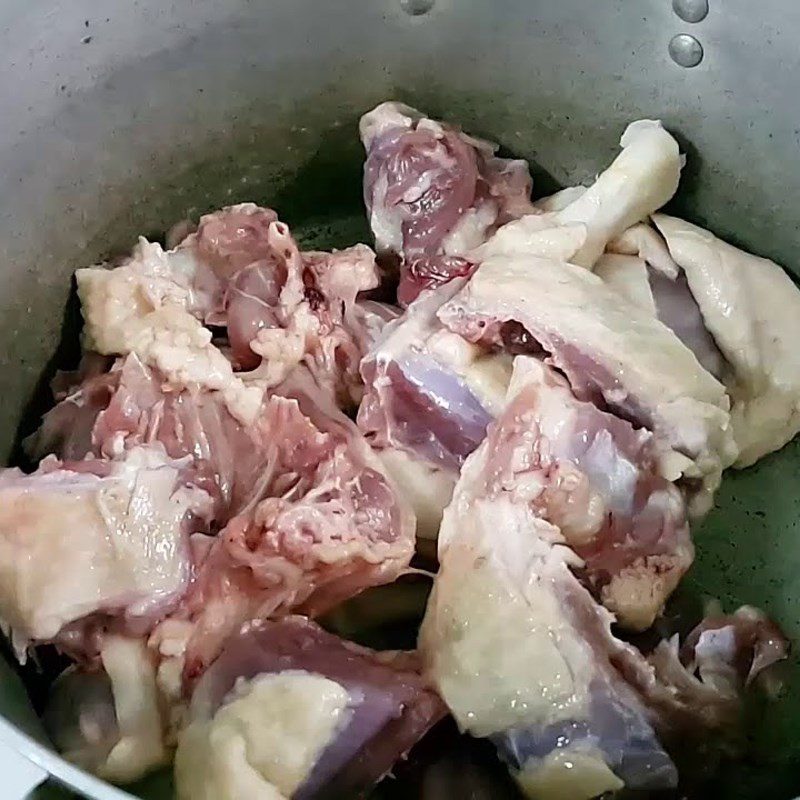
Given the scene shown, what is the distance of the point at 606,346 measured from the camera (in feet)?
4.16

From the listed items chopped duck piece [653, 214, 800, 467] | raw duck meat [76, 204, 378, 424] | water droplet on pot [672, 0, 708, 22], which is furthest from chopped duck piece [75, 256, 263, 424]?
water droplet on pot [672, 0, 708, 22]

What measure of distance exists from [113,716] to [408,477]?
399 mm

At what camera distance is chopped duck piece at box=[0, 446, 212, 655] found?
3.70 ft

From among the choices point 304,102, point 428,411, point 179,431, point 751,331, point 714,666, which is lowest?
point 714,666

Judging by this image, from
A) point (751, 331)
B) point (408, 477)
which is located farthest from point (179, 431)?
point (751, 331)

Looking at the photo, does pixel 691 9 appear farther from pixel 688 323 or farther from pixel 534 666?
pixel 534 666

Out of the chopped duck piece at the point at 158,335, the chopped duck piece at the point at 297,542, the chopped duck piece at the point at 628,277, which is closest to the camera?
the chopped duck piece at the point at 297,542

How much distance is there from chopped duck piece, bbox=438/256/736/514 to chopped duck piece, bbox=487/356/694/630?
0.03 metres

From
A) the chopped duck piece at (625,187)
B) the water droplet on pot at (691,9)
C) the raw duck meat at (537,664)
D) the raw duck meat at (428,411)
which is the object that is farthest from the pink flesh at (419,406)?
the water droplet on pot at (691,9)

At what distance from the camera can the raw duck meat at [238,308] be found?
1315mm

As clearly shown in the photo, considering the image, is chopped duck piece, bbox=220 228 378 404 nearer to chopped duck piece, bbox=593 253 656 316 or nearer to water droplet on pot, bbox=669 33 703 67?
chopped duck piece, bbox=593 253 656 316

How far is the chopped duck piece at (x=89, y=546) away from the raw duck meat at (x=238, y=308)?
160mm

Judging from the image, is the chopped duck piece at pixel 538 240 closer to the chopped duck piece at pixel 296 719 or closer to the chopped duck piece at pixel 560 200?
the chopped duck piece at pixel 560 200

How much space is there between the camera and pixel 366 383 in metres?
1.33
